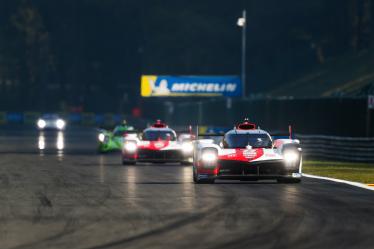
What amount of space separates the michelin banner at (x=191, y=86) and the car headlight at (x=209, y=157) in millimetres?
44722

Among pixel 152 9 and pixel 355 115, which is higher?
pixel 152 9

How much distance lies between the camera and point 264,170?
2264cm

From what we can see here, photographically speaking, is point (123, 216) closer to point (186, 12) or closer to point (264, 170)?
point (264, 170)

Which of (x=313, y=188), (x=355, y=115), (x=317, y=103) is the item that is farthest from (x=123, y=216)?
(x=317, y=103)

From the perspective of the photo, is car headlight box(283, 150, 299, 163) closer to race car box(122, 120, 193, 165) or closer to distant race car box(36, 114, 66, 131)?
race car box(122, 120, 193, 165)

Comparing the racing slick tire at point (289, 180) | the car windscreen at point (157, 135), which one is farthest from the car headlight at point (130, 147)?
the racing slick tire at point (289, 180)

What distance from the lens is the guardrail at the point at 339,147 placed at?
3362cm

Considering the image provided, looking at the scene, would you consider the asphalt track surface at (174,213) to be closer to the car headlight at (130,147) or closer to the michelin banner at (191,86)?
the car headlight at (130,147)

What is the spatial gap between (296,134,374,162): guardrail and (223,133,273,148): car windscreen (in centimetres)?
986

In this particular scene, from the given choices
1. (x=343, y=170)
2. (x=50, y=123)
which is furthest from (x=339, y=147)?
(x=50, y=123)

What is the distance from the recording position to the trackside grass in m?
25.8

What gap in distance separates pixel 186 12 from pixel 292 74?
1720cm

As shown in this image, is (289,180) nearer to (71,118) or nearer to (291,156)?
(291,156)

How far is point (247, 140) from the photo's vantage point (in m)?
23.7
